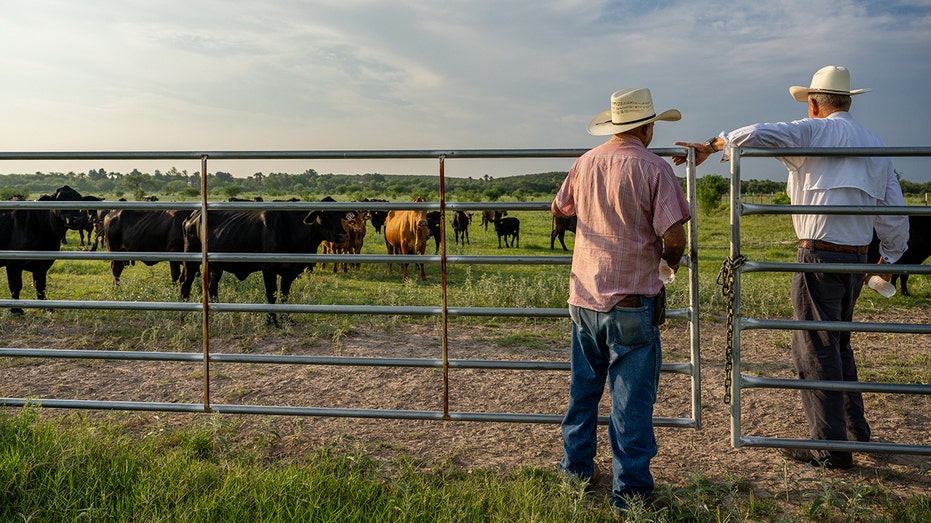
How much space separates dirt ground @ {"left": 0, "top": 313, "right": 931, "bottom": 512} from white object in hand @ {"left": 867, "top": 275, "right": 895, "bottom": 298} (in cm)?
104

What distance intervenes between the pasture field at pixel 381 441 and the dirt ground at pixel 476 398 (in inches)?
0.8

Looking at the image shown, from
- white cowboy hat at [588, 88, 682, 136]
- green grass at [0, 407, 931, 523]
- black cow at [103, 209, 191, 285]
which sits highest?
white cowboy hat at [588, 88, 682, 136]

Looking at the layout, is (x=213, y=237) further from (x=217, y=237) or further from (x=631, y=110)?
(x=631, y=110)

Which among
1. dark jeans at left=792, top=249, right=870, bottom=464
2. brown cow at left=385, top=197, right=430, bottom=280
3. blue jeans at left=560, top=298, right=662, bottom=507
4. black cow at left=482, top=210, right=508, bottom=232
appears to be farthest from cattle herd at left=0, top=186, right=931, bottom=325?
black cow at left=482, top=210, right=508, bottom=232

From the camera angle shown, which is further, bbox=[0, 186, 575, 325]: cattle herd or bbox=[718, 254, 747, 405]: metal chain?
bbox=[0, 186, 575, 325]: cattle herd

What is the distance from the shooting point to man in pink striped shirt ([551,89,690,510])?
3.18 m

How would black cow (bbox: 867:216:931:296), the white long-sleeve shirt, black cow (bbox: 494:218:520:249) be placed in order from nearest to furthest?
the white long-sleeve shirt
black cow (bbox: 867:216:931:296)
black cow (bbox: 494:218:520:249)

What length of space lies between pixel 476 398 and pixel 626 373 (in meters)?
2.40

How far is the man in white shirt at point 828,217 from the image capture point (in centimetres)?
388

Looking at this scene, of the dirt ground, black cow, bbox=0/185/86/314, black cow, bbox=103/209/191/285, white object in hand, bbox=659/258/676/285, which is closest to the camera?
white object in hand, bbox=659/258/676/285

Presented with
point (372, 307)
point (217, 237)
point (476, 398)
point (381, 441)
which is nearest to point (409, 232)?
point (217, 237)

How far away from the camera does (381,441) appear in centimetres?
445

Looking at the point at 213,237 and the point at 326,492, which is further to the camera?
the point at 213,237

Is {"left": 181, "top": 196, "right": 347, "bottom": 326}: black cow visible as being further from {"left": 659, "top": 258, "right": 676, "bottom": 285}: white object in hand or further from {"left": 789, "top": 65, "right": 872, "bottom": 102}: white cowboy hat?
{"left": 789, "top": 65, "right": 872, "bottom": 102}: white cowboy hat
